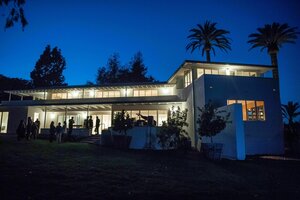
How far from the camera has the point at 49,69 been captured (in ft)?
169

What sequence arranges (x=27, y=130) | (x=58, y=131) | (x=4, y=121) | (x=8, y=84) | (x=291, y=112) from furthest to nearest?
(x=8, y=84) → (x=4, y=121) → (x=291, y=112) → (x=58, y=131) → (x=27, y=130)

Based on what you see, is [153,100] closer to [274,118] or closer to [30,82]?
[274,118]

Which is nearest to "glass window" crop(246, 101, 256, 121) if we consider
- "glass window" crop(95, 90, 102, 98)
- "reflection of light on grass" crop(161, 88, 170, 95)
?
"reflection of light on grass" crop(161, 88, 170, 95)

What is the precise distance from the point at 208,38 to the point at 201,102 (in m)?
13.8

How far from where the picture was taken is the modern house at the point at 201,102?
15.4 metres

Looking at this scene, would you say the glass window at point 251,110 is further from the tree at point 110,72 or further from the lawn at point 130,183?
the tree at point 110,72

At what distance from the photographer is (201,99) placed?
16391mm

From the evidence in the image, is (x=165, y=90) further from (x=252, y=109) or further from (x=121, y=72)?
(x=121, y=72)

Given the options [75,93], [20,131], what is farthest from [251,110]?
[75,93]

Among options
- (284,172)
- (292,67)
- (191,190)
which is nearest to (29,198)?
(191,190)

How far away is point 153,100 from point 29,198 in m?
17.7

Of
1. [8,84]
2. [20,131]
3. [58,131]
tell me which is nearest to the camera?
Answer: [20,131]

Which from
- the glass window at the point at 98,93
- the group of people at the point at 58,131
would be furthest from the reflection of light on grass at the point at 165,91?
the group of people at the point at 58,131

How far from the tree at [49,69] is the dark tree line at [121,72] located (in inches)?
405
